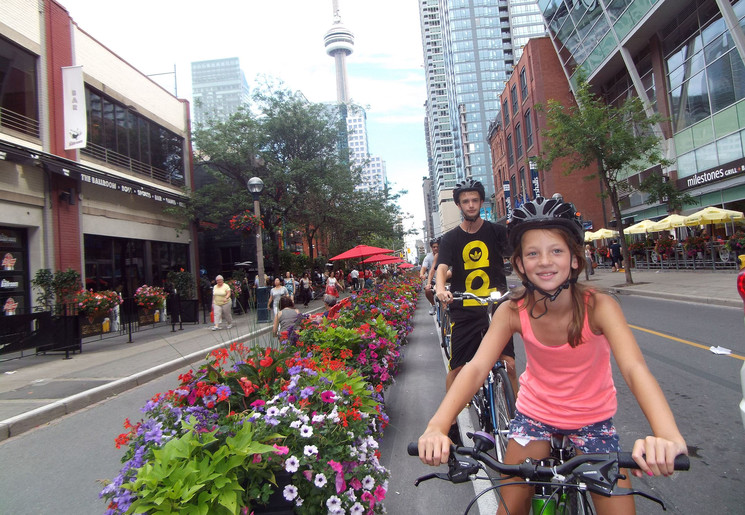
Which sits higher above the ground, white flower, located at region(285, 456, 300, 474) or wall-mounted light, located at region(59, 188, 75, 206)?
wall-mounted light, located at region(59, 188, 75, 206)

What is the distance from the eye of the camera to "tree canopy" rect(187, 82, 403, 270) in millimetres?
22484

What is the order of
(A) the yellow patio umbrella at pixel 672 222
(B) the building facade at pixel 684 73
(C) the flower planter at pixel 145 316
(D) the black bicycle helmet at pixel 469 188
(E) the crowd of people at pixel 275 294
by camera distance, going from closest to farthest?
1. (D) the black bicycle helmet at pixel 469 188
2. (E) the crowd of people at pixel 275 294
3. (C) the flower planter at pixel 145 316
4. (B) the building facade at pixel 684 73
5. (A) the yellow patio umbrella at pixel 672 222

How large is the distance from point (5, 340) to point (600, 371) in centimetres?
1235

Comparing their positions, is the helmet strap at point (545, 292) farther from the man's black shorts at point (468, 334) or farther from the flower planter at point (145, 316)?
the flower planter at point (145, 316)

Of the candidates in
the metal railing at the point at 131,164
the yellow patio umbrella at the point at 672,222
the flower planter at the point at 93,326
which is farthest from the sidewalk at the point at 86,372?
the yellow patio umbrella at the point at 672,222

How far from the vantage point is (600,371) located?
1989 millimetres

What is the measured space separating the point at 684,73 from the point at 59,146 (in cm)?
2789

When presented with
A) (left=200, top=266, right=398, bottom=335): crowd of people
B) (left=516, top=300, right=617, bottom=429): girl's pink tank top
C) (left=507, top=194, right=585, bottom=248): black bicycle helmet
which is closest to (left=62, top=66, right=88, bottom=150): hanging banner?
(left=200, top=266, right=398, bottom=335): crowd of people

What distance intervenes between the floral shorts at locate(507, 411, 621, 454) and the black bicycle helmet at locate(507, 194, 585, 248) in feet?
2.57

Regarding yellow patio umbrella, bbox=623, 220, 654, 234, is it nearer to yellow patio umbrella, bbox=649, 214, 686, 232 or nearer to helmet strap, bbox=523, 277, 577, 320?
yellow patio umbrella, bbox=649, 214, 686, 232

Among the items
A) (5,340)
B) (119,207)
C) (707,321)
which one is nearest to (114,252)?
(119,207)

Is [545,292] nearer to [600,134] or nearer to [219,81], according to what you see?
[600,134]

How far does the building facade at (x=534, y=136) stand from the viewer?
3941cm

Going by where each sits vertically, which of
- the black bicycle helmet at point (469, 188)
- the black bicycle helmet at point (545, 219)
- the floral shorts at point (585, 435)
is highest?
the black bicycle helmet at point (469, 188)
